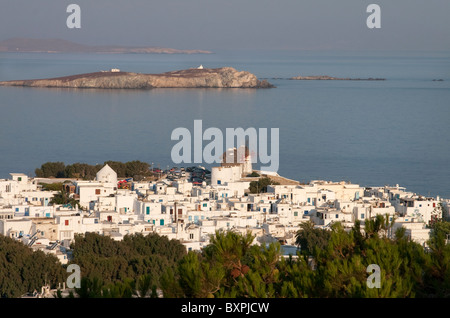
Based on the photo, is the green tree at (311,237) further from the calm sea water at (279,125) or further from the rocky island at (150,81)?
the rocky island at (150,81)

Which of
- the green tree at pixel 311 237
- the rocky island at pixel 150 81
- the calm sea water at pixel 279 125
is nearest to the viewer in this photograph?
the green tree at pixel 311 237

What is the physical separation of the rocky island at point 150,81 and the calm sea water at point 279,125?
355 centimetres

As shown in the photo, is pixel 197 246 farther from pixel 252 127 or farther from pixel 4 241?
pixel 252 127

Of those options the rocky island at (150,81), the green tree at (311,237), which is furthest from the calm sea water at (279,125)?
the green tree at (311,237)

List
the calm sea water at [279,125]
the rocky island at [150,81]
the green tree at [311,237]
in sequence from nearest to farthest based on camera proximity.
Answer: the green tree at [311,237], the calm sea water at [279,125], the rocky island at [150,81]

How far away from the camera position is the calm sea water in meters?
33.1

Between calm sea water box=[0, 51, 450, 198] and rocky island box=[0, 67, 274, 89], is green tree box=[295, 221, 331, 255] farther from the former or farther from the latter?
rocky island box=[0, 67, 274, 89]

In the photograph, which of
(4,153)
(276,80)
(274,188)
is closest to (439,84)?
(276,80)

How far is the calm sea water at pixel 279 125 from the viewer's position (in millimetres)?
33125

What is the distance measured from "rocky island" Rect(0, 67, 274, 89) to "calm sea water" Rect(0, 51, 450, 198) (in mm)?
3553

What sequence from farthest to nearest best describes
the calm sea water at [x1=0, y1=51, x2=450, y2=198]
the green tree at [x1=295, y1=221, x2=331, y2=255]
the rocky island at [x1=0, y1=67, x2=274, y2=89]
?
the rocky island at [x1=0, y1=67, x2=274, y2=89] → the calm sea water at [x1=0, y1=51, x2=450, y2=198] → the green tree at [x1=295, y1=221, x2=331, y2=255]

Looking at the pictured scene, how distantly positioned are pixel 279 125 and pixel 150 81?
4108 centimetres

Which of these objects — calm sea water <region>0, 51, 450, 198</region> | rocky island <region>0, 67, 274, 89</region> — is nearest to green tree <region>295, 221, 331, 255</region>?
calm sea water <region>0, 51, 450, 198</region>
